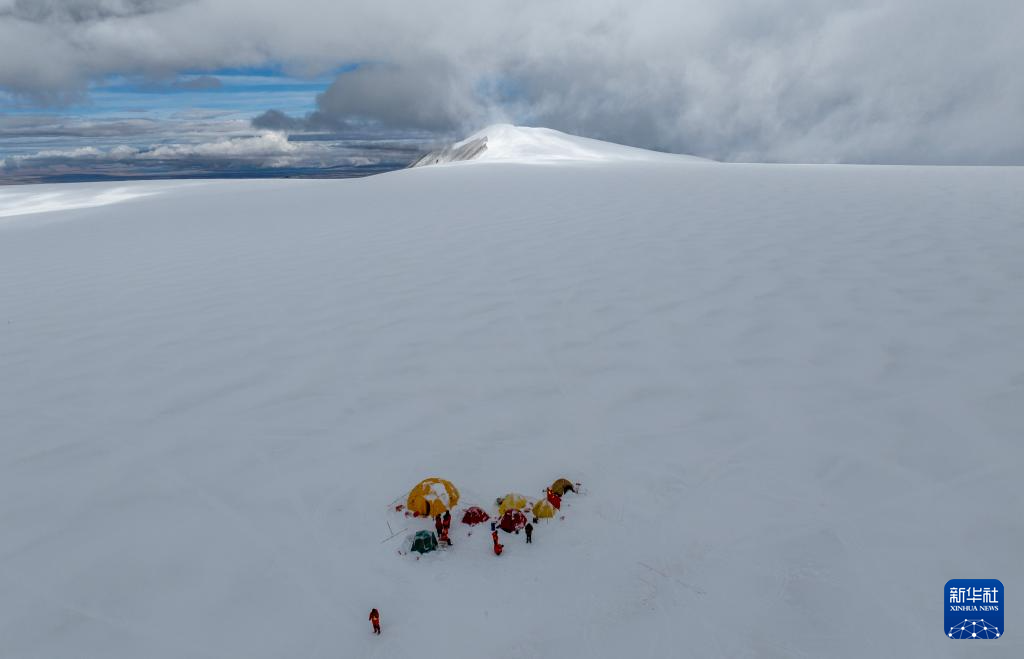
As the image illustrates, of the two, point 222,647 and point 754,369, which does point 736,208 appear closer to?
point 754,369

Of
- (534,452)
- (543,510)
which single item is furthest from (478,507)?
(534,452)

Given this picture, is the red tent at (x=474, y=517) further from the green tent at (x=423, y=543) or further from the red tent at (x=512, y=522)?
the green tent at (x=423, y=543)

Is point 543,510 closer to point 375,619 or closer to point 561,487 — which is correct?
point 561,487

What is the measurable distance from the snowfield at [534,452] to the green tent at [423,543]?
5cm

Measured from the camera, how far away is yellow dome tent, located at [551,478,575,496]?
132 inches

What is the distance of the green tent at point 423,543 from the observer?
3.00m

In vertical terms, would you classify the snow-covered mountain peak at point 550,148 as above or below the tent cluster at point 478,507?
above

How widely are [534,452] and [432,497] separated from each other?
0.78 m

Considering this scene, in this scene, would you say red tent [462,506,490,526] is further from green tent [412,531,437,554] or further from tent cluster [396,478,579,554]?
green tent [412,531,437,554]

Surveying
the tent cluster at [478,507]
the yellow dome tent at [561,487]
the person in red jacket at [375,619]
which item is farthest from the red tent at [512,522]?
the person in red jacket at [375,619]

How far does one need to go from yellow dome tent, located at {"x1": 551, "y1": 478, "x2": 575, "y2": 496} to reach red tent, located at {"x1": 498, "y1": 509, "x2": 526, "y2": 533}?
285 millimetres

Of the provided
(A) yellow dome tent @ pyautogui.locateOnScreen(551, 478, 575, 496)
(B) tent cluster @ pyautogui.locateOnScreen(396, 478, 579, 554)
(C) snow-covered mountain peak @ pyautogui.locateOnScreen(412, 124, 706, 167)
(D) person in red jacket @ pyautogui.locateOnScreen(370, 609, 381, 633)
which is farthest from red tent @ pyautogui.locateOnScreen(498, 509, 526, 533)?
(C) snow-covered mountain peak @ pyautogui.locateOnScreen(412, 124, 706, 167)

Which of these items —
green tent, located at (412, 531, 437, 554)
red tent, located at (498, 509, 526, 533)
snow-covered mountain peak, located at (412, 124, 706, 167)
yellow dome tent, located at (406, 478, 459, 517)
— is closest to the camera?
green tent, located at (412, 531, 437, 554)

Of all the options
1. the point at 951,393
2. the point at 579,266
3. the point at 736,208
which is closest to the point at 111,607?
the point at 951,393
